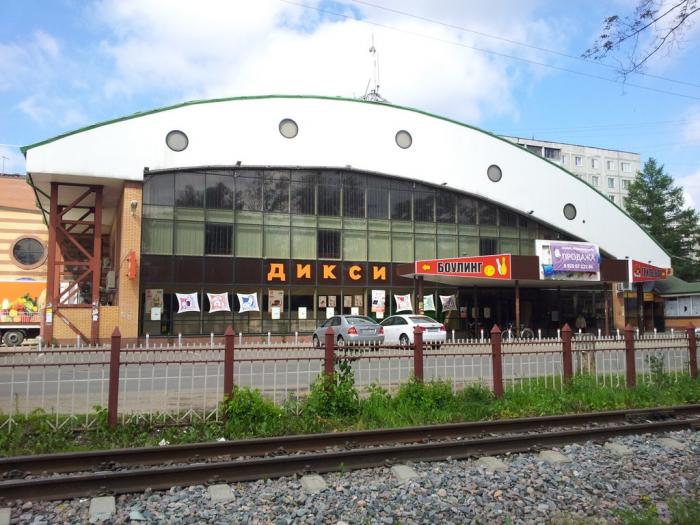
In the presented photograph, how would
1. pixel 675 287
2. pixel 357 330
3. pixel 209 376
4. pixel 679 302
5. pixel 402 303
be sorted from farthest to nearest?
pixel 675 287 < pixel 679 302 < pixel 402 303 < pixel 357 330 < pixel 209 376

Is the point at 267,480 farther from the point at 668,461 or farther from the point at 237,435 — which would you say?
the point at 668,461

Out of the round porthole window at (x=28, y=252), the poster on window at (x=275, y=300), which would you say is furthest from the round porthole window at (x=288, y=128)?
the round porthole window at (x=28, y=252)

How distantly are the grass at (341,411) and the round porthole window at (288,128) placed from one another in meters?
22.3

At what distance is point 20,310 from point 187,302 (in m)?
15.5

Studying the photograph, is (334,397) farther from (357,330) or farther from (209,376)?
(357,330)

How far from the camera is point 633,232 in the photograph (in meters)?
40.4

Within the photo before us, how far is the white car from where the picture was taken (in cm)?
2380

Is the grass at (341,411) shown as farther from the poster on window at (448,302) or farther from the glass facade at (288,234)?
the poster on window at (448,302)

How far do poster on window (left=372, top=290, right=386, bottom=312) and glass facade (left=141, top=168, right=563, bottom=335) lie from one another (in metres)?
0.37

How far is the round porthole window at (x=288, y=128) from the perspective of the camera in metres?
31.4

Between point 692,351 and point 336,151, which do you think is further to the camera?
point 336,151

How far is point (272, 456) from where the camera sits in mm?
7664

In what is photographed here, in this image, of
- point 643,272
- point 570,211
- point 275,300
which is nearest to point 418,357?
point 275,300

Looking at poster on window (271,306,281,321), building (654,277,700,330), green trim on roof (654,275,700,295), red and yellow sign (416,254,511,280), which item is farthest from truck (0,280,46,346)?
green trim on roof (654,275,700,295)
